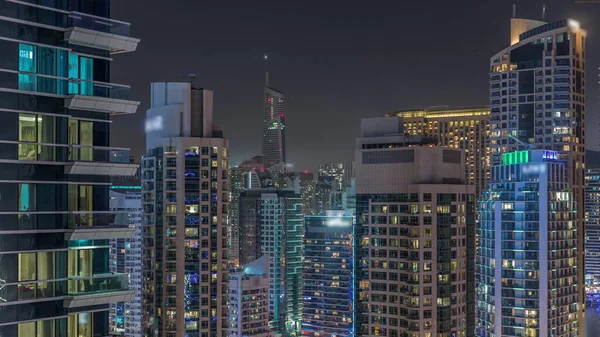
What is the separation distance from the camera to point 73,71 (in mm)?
24938

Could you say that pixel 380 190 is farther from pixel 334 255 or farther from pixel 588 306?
pixel 588 306

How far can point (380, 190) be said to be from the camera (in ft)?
285

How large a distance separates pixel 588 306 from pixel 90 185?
181 metres

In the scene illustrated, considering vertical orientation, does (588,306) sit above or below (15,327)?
below

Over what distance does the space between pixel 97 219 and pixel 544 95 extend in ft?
364

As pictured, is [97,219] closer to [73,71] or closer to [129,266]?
[73,71]

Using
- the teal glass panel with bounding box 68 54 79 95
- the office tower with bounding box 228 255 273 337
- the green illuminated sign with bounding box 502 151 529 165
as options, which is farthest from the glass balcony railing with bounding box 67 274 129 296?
the office tower with bounding box 228 255 273 337

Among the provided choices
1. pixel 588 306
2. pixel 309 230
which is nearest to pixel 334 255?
pixel 309 230

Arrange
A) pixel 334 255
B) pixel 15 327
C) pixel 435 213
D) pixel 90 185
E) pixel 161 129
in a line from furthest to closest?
pixel 334 255 < pixel 161 129 < pixel 435 213 < pixel 90 185 < pixel 15 327

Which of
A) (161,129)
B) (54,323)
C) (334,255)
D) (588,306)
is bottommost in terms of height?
(588,306)

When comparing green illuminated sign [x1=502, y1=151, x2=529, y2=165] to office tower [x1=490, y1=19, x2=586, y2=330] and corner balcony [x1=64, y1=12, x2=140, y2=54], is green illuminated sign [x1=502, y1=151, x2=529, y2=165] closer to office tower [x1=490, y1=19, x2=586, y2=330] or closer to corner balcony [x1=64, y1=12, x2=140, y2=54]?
office tower [x1=490, y1=19, x2=586, y2=330]

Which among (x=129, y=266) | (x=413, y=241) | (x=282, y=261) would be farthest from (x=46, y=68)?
(x=282, y=261)

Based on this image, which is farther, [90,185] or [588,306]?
[588,306]

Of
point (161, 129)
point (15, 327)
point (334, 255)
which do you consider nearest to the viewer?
point (15, 327)
